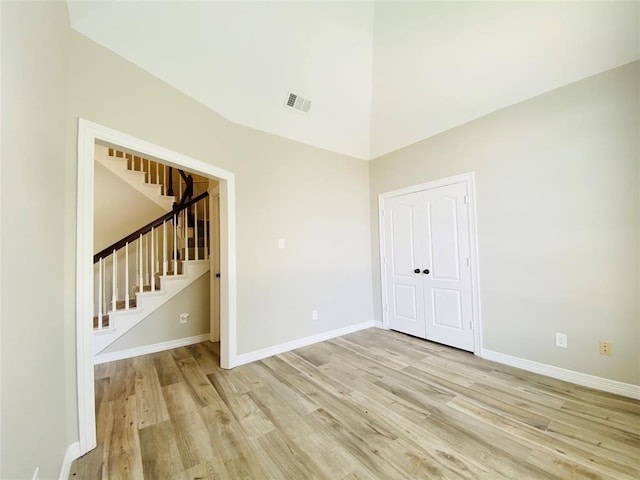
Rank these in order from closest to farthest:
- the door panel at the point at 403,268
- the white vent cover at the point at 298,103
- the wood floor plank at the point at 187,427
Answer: the wood floor plank at the point at 187,427 → the white vent cover at the point at 298,103 → the door panel at the point at 403,268

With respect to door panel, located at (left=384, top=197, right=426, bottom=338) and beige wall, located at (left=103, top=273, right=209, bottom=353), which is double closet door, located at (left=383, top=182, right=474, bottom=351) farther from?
beige wall, located at (left=103, top=273, right=209, bottom=353)

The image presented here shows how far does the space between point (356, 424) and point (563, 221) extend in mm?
2515

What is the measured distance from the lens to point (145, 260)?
3602mm

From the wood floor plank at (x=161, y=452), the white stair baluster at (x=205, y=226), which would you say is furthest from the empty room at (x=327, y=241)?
the white stair baluster at (x=205, y=226)

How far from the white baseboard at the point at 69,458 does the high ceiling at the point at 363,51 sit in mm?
2617

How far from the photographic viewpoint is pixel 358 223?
3.99m

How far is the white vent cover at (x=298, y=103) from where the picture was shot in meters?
2.95

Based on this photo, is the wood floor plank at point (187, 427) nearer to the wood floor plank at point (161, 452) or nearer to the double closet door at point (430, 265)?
the wood floor plank at point (161, 452)

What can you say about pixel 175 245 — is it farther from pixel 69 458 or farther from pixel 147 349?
pixel 69 458

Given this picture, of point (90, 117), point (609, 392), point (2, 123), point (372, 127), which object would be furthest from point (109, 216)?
point (609, 392)

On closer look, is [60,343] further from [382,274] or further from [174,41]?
[382,274]

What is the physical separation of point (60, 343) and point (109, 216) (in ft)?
10.3

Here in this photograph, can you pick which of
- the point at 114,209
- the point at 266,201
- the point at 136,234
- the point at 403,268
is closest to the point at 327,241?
the point at 266,201

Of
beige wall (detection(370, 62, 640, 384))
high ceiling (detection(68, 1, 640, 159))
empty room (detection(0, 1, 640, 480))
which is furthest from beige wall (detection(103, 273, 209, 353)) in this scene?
beige wall (detection(370, 62, 640, 384))
